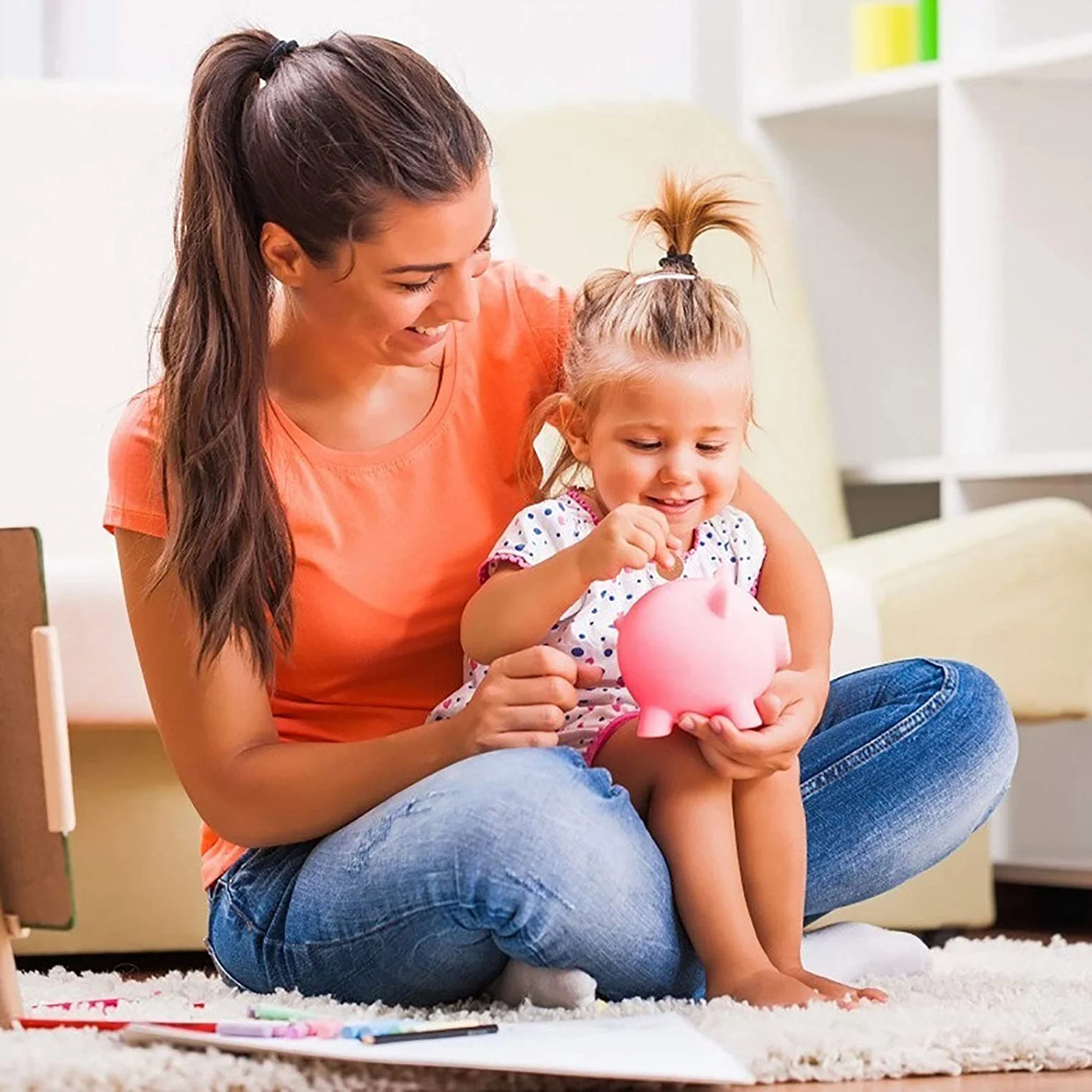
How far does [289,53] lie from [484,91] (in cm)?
143

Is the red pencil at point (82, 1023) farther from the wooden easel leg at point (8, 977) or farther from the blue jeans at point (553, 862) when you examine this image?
the blue jeans at point (553, 862)

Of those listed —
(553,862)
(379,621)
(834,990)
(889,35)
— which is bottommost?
(834,990)

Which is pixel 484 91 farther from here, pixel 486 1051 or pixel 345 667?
pixel 486 1051

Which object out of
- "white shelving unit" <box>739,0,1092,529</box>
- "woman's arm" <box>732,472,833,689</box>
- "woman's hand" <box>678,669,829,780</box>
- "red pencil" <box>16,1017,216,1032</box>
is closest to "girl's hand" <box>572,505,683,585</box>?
"woman's hand" <box>678,669,829,780</box>

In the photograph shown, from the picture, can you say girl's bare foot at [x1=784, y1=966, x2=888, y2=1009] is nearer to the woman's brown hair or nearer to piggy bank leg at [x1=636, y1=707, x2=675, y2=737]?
piggy bank leg at [x1=636, y1=707, x2=675, y2=737]

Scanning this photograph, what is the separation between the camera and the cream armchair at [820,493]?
2.02 m

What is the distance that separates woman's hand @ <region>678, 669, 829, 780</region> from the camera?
126 centimetres

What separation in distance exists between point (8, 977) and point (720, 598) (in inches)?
19.1

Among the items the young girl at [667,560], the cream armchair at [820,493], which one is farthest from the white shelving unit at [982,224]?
the young girl at [667,560]

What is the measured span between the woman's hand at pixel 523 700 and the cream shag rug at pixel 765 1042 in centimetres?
17

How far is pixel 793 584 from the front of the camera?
1478mm

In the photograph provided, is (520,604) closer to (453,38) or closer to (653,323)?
(653,323)

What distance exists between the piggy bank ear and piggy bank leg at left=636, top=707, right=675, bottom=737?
0.07 metres

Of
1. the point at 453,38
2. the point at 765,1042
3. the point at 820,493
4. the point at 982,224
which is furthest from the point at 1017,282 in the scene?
the point at 765,1042
